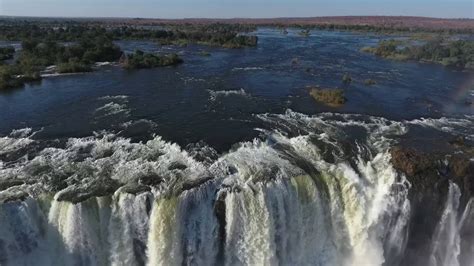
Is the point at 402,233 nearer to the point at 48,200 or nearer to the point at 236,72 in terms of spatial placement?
the point at 48,200

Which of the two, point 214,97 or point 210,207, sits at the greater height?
point 214,97

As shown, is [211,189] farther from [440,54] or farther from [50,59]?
[440,54]

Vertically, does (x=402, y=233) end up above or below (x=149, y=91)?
below

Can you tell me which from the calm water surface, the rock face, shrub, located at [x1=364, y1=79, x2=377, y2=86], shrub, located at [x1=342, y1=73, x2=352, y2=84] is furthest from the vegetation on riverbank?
the rock face

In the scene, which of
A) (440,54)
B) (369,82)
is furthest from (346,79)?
(440,54)

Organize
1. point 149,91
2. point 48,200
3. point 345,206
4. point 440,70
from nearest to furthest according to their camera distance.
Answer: point 48,200 < point 345,206 < point 149,91 < point 440,70

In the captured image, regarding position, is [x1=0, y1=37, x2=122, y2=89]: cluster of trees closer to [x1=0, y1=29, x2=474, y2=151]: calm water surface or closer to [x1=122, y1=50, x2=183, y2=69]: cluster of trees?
[x1=0, y1=29, x2=474, y2=151]: calm water surface

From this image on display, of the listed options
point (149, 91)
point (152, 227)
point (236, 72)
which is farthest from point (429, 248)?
point (236, 72)
